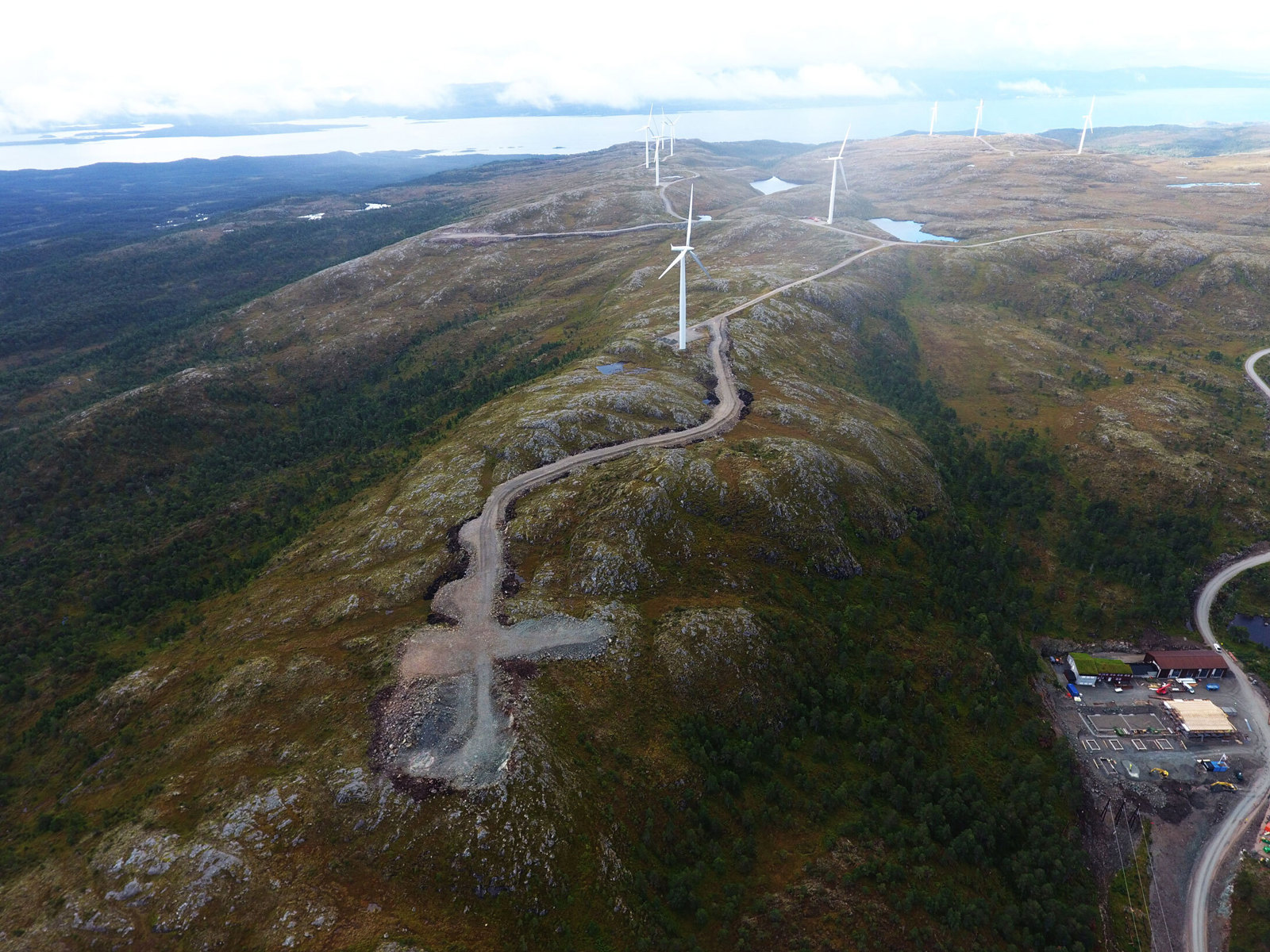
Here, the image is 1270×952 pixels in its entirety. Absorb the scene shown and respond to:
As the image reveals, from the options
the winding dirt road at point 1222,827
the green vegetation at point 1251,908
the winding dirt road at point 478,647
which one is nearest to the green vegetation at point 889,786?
the winding dirt road at point 1222,827

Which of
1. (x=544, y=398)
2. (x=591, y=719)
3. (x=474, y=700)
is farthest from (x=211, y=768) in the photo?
(x=544, y=398)

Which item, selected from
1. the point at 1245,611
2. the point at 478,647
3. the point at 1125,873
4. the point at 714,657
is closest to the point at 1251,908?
the point at 1125,873

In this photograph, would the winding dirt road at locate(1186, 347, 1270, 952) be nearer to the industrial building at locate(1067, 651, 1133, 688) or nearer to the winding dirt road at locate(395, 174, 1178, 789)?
the industrial building at locate(1067, 651, 1133, 688)

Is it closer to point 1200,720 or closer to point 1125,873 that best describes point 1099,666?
point 1200,720

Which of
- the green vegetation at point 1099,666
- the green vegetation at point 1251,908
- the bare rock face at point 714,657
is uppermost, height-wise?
the bare rock face at point 714,657

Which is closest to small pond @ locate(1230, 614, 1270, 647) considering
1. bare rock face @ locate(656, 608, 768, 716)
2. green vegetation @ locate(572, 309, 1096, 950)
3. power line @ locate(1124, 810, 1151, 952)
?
green vegetation @ locate(572, 309, 1096, 950)

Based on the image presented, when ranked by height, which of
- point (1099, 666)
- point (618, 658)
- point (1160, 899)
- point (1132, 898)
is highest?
point (618, 658)

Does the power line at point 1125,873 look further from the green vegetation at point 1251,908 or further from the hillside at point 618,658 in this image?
the green vegetation at point 1251,908
